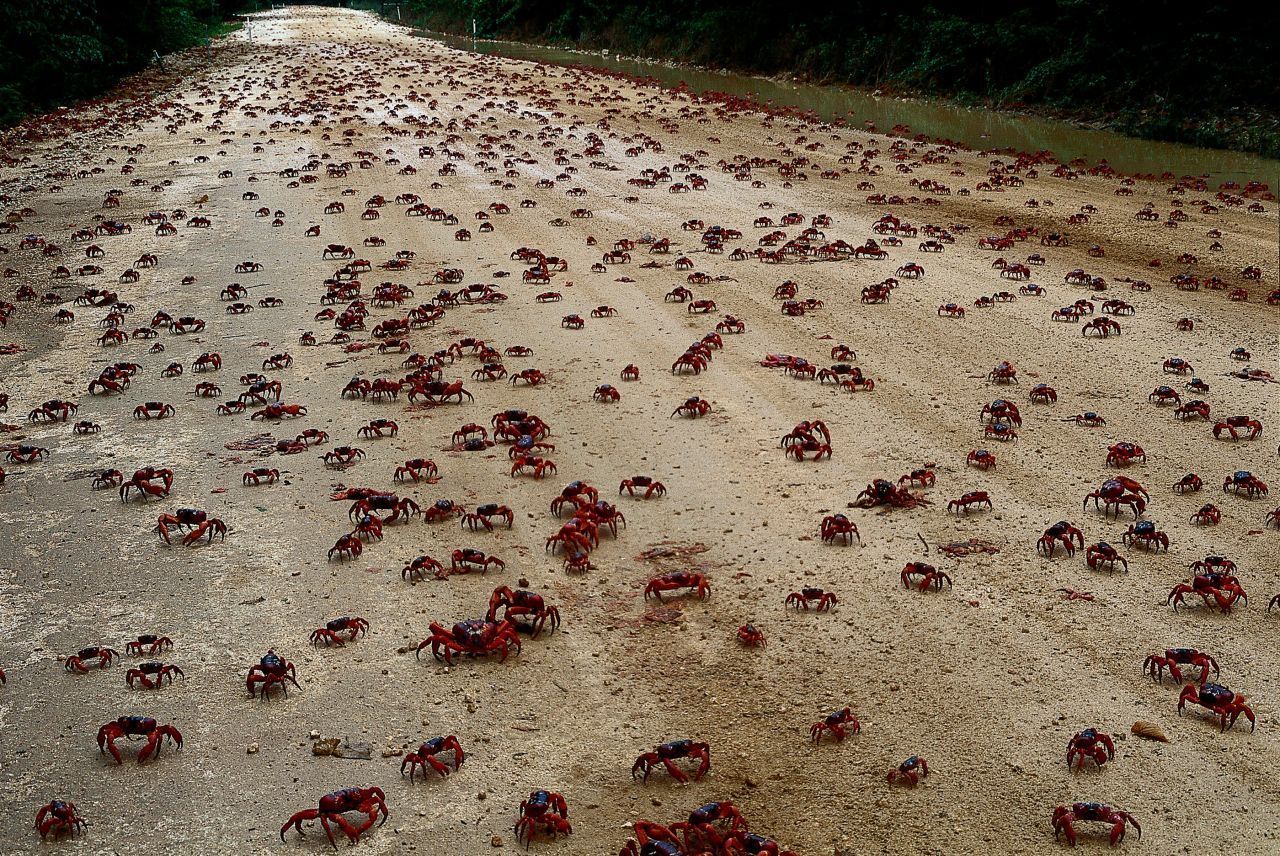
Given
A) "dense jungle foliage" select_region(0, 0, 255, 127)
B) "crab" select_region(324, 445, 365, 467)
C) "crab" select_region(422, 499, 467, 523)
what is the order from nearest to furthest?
1. "crab" select_region(422, 499, 467, 523)
2. "crab" select_region(324, 445, 365, 467)
3. "dense jungle foliage" select_region(0, 0, 255, 127)

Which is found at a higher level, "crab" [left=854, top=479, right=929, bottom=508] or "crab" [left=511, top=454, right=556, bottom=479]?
"crab" [left=854, top=479, right=929, bottom=508]

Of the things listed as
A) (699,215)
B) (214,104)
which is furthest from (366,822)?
(214,104)

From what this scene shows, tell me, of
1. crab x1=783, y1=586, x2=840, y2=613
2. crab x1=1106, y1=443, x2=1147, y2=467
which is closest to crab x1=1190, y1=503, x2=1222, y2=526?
crab x1=1106, y1=443, x2=1147, y2=467

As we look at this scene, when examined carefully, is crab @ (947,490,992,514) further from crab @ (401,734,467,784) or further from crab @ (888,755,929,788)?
crab @ (401,734,467,784)

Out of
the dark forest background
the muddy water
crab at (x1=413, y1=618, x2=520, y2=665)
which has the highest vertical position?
the dark forest background

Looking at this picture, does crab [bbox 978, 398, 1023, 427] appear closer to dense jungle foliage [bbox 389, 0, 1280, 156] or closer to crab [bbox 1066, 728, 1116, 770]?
crab [bbox 1066, 728, 1116, 770]

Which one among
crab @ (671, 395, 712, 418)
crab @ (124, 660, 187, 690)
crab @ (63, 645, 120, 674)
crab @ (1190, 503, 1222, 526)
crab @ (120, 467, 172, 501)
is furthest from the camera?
crab @ (671, 395, 712, 418)

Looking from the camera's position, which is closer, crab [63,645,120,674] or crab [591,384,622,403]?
crab [63,645,120,674]
